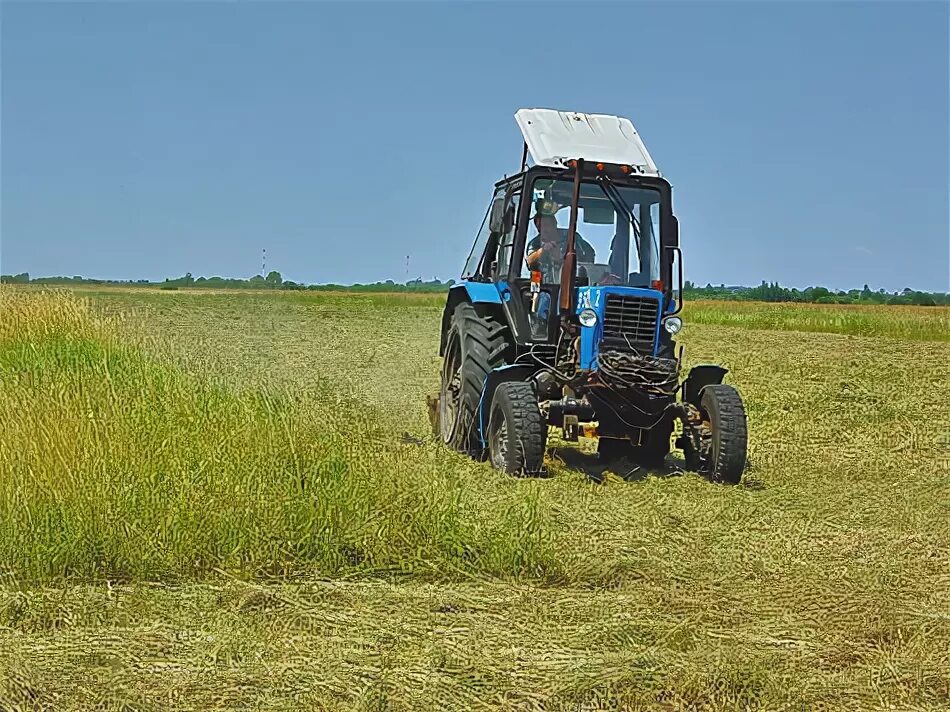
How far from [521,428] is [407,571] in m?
2.47

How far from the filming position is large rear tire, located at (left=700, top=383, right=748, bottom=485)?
7.49m

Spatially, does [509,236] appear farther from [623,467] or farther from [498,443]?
[623,467]

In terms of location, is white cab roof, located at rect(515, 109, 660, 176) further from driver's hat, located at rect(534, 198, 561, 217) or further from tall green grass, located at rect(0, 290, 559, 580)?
tall green grass, located at rect(0, 290, 559, 580)

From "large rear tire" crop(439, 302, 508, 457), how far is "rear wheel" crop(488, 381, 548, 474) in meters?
0.55

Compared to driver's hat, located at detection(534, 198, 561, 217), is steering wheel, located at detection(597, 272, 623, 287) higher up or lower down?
lower down

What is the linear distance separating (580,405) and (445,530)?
8.29 ft

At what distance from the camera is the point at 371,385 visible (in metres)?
13.4

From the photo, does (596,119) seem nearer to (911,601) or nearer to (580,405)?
(580,405)

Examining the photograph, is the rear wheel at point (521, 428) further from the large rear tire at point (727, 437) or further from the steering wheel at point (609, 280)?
the large rear tire at point (727, 437)

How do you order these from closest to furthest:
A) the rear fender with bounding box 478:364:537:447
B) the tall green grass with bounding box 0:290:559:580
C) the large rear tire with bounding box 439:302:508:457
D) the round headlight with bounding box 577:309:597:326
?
the tall green grass with bounding box 0:290:559:580 → the round headlight with bounding box 577:309:597:326 → the rear fender with bounding box 478:364:537:447 → the large rear tire with bounding box 439:302:508:457

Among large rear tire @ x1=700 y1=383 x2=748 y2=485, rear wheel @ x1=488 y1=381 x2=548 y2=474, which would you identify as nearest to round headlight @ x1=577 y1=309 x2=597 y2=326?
rear wheel @ x1=488 y1=381 x2=548 y2=474

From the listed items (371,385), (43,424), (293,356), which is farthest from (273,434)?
(293,356)

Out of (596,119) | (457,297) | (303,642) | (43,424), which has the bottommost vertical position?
(303,642)

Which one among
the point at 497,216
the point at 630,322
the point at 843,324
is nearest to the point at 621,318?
the point at 630,322
